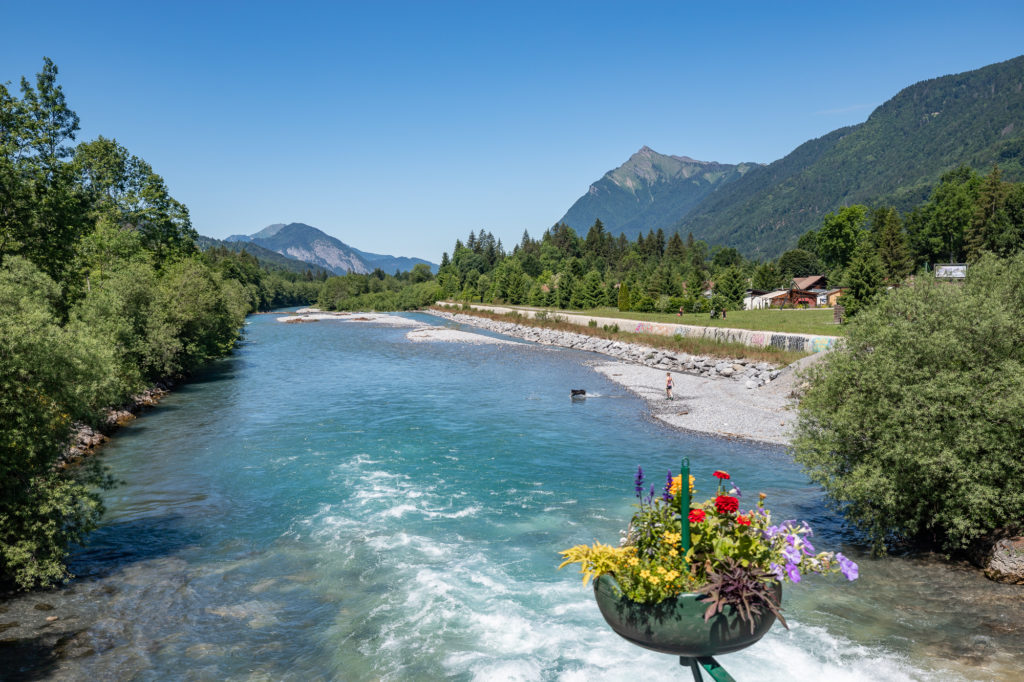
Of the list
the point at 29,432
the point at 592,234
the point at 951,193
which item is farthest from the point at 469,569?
the point at 592,234

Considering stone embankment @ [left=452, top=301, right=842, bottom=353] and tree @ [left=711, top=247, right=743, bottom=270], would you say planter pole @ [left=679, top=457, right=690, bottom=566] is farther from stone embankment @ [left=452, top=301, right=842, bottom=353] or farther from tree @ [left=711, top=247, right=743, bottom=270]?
tree @ [left=711, top=247, right=743, bottom=270]

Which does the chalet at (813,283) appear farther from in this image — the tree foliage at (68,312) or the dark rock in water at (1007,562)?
the dark rock in water at (1007,562)

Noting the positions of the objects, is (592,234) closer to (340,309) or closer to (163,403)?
(340,309)

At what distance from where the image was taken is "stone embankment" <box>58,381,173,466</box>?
22.8 metres

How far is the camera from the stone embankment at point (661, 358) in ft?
134

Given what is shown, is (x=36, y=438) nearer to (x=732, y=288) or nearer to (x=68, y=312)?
(x=68, y=312)

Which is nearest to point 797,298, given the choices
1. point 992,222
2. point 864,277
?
point 992,222

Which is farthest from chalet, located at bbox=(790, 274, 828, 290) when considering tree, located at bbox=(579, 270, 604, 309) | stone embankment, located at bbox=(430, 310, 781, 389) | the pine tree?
stone embankment, located at bbox=(430, 310, 781, 389)

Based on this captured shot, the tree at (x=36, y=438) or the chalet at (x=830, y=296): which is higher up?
the chalet at (x=830, y=296)

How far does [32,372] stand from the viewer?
12.6 meters

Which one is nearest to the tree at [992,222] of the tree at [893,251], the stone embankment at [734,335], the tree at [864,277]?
the tree at [893,251]

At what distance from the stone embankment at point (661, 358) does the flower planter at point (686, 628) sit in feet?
119

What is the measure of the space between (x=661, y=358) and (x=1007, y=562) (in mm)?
38430

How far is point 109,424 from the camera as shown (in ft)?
92.7
